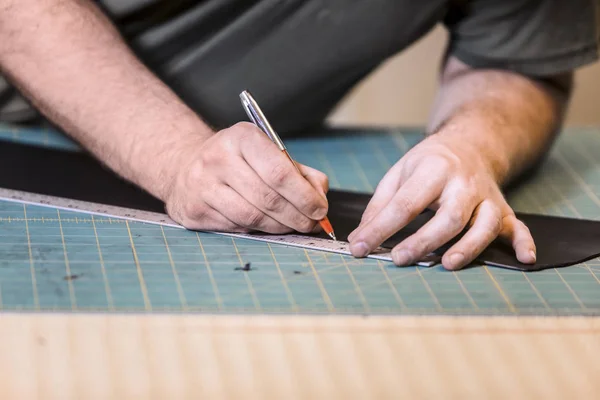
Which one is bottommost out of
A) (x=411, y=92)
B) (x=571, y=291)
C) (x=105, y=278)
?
(x=411, y=92)

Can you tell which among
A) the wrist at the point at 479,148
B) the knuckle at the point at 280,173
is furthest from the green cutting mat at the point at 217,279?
the wrist at the point at 479,148

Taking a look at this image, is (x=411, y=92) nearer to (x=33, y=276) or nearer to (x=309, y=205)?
(x=309, y=205)

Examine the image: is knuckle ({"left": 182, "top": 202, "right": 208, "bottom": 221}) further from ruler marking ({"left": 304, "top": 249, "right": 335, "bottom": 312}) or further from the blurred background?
the blurred background

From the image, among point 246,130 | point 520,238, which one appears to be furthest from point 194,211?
point 520,238

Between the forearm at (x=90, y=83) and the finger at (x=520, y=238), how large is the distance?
0.46 m

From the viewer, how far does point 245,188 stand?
43.2 inches

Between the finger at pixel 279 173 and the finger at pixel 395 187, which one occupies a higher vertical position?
the finger at pixel 279 173

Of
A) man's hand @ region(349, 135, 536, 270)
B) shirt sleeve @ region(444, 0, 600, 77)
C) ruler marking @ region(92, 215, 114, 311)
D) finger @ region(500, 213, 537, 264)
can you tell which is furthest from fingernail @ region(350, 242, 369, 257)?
shirt sleeve @ region(444, 0, 600, 77)

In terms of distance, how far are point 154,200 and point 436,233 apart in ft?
1.45

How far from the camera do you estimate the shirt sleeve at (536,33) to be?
1.57 m

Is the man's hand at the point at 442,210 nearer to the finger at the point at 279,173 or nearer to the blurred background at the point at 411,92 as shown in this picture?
the finger at the point at 279,173

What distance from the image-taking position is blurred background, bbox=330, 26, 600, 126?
9.31 ft

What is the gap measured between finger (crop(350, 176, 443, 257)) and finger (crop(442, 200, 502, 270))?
2.8 inches

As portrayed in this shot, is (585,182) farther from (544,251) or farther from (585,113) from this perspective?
(585,113)
